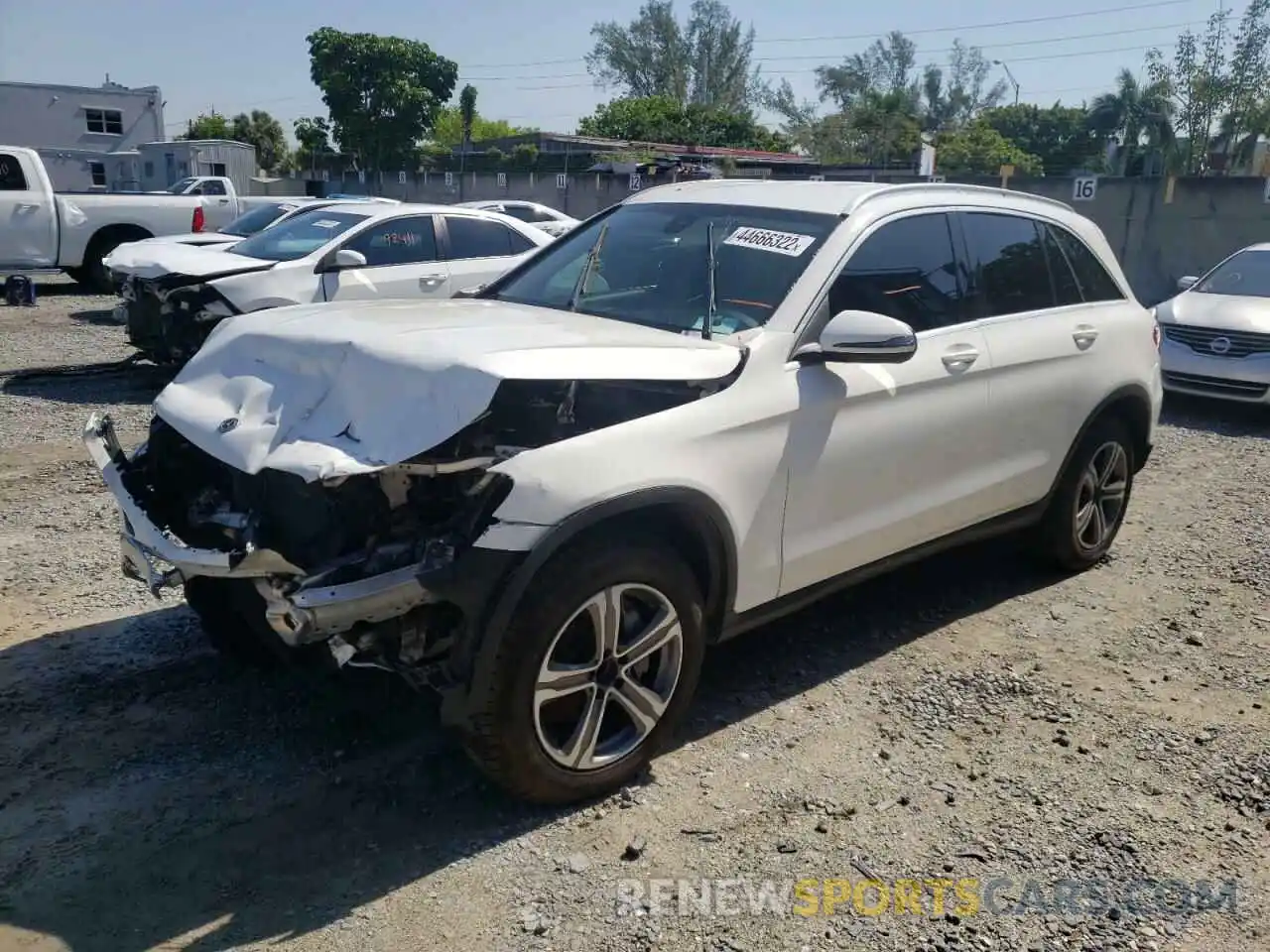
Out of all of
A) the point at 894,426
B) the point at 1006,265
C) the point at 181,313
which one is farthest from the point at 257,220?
the point at 894,426

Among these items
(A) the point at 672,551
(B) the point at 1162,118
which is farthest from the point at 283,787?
(B) the point at 1162,118

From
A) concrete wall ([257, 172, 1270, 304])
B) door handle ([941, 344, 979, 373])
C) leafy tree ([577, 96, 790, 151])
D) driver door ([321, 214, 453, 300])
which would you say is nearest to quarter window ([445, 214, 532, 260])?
driver door ([321, 214, 453, 300])

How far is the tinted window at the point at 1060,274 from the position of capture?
5.12 metres

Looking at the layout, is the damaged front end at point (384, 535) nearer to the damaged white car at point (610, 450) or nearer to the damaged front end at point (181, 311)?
the damaged white car at point (610, 450)

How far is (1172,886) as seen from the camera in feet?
10.4

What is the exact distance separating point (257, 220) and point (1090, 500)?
11.1 m

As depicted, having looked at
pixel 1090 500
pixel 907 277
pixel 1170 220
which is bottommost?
pixel 1090 500

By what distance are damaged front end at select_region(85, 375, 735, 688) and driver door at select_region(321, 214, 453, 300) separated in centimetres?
604

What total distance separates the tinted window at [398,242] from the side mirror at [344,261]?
181 mm

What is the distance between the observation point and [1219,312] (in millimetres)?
10172

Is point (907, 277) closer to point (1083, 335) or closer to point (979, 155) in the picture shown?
point (1083, 335)

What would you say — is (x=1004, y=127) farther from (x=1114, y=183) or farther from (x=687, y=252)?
(x=687, y=252)

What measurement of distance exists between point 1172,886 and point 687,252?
8.91 ft

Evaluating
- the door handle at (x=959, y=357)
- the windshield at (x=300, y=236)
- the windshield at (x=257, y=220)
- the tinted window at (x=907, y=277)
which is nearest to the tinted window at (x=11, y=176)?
the windshield at (x=257, y=220)
